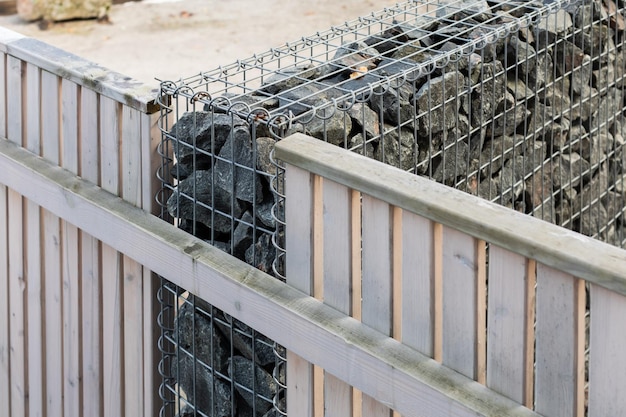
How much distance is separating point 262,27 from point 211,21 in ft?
1.79

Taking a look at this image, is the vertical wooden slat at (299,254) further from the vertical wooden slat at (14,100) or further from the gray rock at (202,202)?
the vertical wooden slat at (14,100)

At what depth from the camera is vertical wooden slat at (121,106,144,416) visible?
2.50m

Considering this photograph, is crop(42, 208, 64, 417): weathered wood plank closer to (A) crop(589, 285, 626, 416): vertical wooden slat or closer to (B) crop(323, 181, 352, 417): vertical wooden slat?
(B) crop(323, 181, 352, 417): vertical wooden slat

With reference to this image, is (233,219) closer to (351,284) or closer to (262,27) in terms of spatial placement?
(351,284)

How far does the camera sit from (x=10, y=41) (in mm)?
2811

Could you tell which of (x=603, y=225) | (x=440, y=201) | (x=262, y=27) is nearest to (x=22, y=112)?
(x=440, y=201)

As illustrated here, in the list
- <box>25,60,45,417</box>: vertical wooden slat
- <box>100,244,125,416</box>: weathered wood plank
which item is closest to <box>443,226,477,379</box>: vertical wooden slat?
<box>100,244,125,416</box>: weathered wood plank

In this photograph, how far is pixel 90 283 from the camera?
2.69 meters

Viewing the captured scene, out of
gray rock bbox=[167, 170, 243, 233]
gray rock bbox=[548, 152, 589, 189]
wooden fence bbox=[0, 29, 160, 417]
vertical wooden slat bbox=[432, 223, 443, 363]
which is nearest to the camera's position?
vertical wooden slat bbox=[432, 223, 443, 363]

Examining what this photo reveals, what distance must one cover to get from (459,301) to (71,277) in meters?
1.25

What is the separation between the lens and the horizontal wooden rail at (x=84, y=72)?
8.05 ft

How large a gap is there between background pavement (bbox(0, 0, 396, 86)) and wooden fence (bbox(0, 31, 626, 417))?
14.8 feet

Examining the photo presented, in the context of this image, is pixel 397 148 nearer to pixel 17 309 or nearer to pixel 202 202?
pixel 202 202

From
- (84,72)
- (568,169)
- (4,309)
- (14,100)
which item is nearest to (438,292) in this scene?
(84,72)
